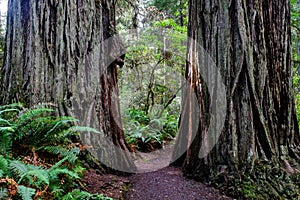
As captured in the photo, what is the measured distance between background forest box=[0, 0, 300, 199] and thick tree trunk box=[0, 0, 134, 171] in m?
0.21

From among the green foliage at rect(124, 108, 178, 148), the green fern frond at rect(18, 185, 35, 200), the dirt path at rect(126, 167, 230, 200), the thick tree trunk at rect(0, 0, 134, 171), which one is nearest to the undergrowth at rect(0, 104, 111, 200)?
the green fern frond at rect(18, 185, 35, 200)

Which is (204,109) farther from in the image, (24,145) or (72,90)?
(24,145)

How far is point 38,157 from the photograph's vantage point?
2422 mm

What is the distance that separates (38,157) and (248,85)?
8.10 feet

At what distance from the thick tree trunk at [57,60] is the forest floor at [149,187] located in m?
0.38

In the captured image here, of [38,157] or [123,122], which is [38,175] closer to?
[38,157]

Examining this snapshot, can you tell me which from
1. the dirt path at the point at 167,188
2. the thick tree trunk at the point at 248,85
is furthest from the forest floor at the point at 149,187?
Result: the thick tree trunk at the point at 248,85

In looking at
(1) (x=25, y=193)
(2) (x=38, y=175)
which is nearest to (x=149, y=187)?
(2) (x=38, y=175)

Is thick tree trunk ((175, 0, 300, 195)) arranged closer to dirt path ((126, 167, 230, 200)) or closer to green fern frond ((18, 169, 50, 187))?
dirt path ((126, 167, 230, 200))

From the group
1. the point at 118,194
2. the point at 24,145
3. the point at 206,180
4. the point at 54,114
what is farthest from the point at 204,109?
the point at 24,145

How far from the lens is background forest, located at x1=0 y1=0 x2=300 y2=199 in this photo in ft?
6.57

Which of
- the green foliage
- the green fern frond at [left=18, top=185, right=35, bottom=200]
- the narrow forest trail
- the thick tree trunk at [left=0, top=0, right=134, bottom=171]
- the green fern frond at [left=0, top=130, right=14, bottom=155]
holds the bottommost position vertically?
the narrow forest trail

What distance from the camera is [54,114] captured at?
9.59ft

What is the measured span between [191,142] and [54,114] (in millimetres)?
1915
